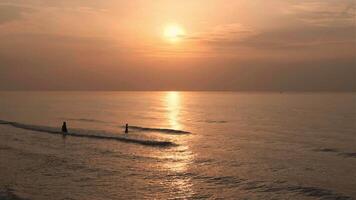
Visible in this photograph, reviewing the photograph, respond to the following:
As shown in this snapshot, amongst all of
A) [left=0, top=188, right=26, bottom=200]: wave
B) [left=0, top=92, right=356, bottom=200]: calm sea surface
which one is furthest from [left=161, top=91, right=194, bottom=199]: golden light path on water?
[left=0, top=188, right=26, bottom=200]: wave

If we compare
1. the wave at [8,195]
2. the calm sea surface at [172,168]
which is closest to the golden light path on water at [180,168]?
the calm sea surface at [172,168]

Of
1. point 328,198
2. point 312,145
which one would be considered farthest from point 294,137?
point 328,198

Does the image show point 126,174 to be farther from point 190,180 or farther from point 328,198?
point 328,198

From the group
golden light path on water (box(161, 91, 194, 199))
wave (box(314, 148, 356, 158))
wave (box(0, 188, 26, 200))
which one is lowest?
wave (box(0, 188, 26, 200))

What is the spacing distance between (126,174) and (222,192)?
817cm

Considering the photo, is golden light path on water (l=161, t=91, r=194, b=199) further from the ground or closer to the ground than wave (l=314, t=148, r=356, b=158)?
closer to the ground

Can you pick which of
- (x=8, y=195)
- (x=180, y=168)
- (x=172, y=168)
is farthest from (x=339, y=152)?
(x=8, y=195)

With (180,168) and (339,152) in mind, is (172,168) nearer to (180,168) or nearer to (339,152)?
(180,168)

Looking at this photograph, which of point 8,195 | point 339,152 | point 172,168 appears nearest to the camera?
point 8,195

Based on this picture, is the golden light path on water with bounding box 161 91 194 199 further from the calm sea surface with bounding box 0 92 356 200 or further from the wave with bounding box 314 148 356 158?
the wave with bounding box 314 148 356 158

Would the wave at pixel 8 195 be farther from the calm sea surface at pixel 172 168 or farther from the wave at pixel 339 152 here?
the wave at pixel 339 152

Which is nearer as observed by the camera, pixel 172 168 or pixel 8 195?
pixel 8 195

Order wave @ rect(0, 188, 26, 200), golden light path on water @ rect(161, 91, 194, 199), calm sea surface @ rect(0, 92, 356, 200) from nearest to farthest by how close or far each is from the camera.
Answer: wave @ rect(0, 188, 26, 200) < calm sea surface @ rect(0, 92, 356, 200) < golden light path on water @ rect(161, 91, 194, 199)

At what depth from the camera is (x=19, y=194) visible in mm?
24438
